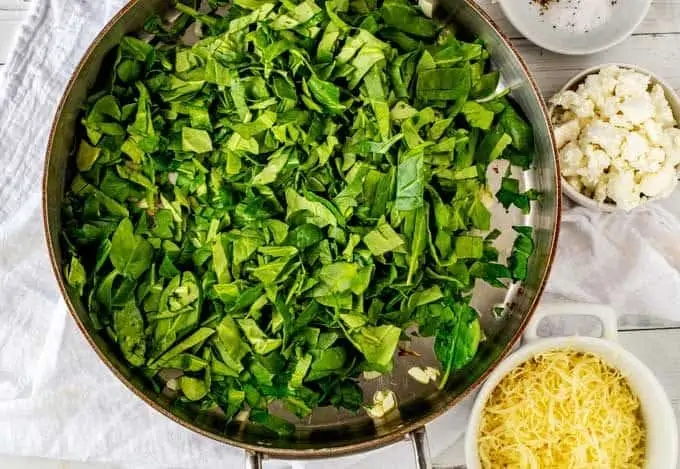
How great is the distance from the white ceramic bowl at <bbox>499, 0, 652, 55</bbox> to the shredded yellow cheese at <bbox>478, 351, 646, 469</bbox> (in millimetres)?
499

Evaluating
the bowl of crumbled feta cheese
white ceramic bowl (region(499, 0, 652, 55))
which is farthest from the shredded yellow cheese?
white ceramic bowl (region(499, 0, 652, 55))

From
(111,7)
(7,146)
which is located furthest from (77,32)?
(7,146)

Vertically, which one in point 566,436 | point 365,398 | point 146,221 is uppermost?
point 146,221

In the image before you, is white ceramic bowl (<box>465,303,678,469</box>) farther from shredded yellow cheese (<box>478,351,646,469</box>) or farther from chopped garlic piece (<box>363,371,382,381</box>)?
chopped garlic piece (<box>363,371,382,381</box>)

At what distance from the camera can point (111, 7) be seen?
134cm

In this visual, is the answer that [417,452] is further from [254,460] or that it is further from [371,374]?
[254,460]

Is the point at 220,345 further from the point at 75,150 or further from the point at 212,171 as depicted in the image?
the point at 75,150

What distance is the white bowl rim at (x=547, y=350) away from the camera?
A: 1226mm

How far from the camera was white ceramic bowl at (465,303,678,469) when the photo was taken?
1231 millimetres

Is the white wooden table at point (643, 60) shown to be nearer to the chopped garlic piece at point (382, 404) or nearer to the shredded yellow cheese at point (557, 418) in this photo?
the shredded yellow cheese at point (557, 418)

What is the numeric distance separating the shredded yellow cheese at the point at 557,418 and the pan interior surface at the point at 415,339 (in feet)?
0.29

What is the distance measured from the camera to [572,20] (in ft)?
4.57

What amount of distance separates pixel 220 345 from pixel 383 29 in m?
0.50

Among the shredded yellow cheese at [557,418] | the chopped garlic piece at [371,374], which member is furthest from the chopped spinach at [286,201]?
the shredded yellow cheese at [557,418]
